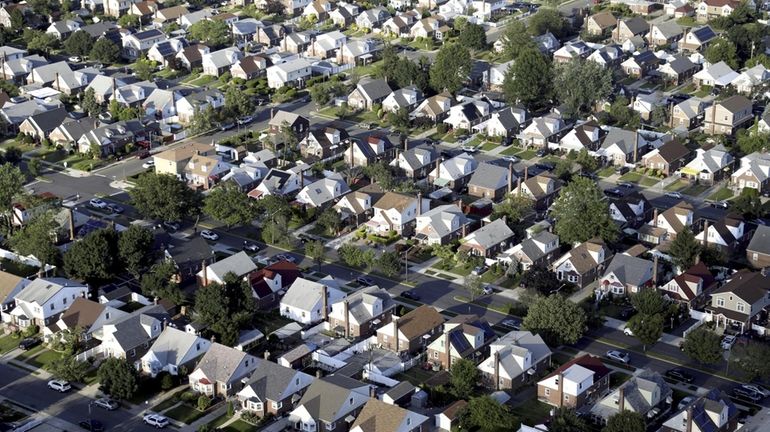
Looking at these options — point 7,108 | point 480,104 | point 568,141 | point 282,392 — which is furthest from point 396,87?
point 282,392

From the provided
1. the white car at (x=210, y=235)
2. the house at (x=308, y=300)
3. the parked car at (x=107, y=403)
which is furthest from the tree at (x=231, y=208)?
the parked car at (x=107, y=403)

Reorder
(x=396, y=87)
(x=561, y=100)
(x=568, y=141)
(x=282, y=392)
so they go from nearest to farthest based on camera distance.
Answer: (x=282, y=392)
(x=568, y=141)
(x=561, y=100)
(x=396, y=87)

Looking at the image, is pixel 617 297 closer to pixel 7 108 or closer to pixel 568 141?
pixel 568 141

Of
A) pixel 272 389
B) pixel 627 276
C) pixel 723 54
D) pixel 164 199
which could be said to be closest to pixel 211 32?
pixel 164 199

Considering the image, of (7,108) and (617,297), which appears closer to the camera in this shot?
(617,297)

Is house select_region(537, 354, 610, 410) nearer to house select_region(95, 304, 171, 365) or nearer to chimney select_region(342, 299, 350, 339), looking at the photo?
chimney select_region(342, 299, 350, 339)

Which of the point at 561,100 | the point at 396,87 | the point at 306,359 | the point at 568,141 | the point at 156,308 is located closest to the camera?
the point at 306,359
